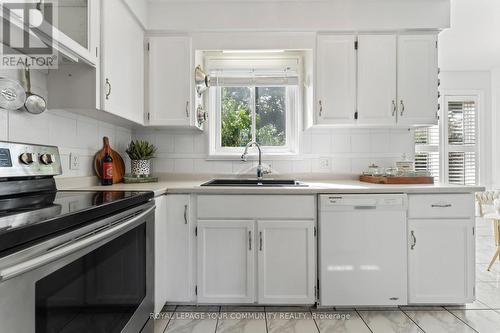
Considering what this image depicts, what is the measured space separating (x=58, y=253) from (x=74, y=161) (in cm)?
124

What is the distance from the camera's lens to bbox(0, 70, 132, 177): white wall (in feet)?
4.46

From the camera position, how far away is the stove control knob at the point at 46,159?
1.36 meters

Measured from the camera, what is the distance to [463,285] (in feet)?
6.34

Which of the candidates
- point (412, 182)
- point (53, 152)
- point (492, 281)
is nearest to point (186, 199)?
Result: point (53, 152)

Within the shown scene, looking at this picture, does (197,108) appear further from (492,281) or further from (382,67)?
(492,281)

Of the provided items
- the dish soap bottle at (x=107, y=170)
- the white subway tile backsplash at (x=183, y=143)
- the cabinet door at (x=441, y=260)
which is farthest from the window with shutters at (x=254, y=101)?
the cabinet door at (x=441, y=260)

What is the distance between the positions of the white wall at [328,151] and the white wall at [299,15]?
86 centimetres

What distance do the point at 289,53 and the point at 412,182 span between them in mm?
1532

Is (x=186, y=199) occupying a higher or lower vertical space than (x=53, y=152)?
lower

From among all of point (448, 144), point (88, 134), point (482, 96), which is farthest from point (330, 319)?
point (482, 96)

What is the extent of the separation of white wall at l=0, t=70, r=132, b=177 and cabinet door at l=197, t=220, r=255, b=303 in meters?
0.90

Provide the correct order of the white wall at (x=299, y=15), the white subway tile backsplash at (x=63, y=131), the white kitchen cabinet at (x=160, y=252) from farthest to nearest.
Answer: the white wall at (x=299, y=15) → the white kitchen cabinet at (x=160, y=252) → the white subway tile backsplash at (x=63, y=131)

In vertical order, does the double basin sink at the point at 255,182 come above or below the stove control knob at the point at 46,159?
below

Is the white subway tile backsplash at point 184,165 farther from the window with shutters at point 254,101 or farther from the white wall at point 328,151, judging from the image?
the window with shutters at point 254,101
